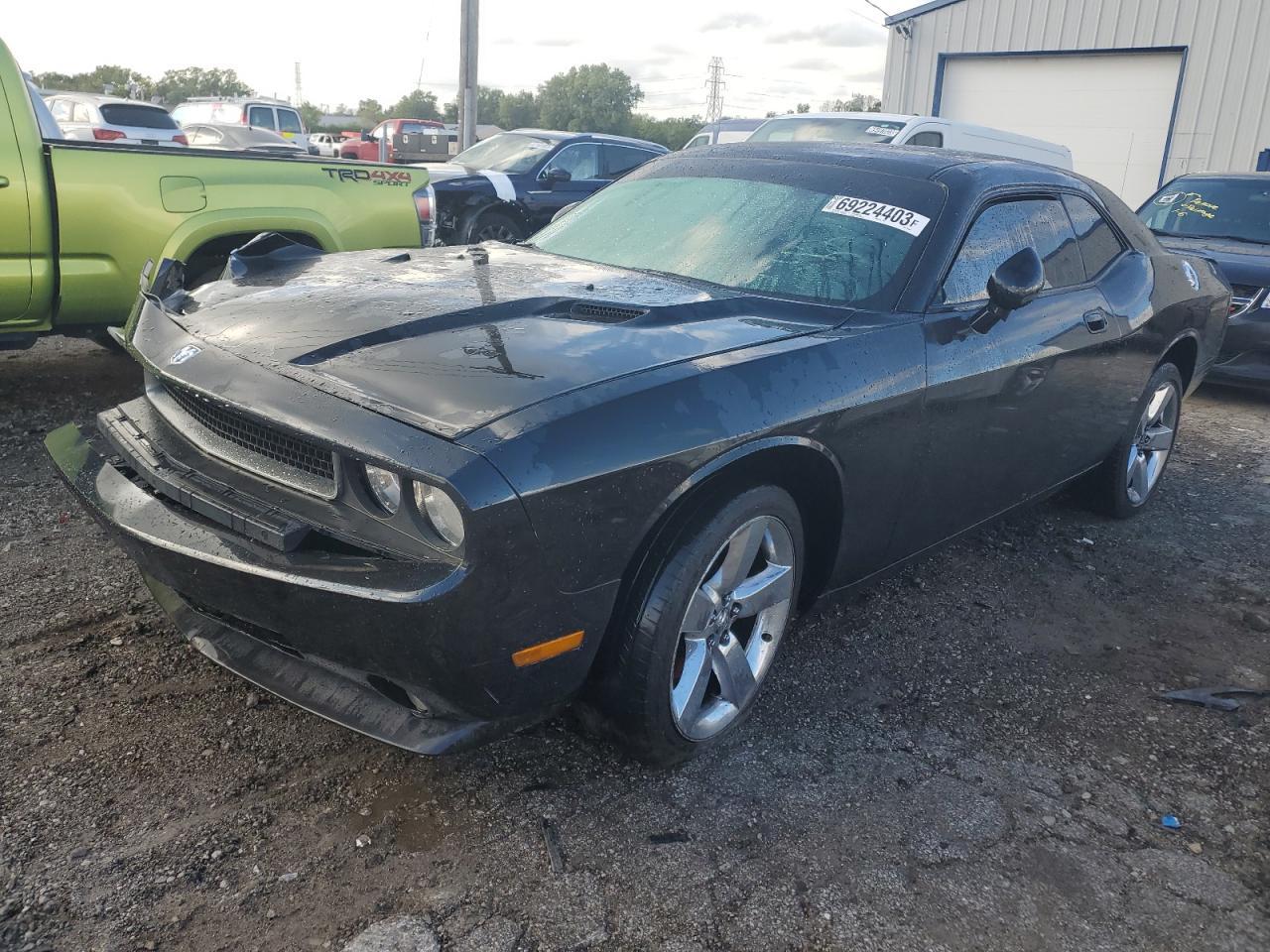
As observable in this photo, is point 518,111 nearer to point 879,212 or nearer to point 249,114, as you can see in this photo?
point 249,114

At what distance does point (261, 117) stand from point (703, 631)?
954 inches

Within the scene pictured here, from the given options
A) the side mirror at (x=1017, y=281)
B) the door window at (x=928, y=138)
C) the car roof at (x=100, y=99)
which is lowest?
the side mirror at (x=1017, y=281)

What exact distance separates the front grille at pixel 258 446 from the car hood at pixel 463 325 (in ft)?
0.47

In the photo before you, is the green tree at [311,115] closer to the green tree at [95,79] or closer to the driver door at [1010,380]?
the green tree at [95,79]

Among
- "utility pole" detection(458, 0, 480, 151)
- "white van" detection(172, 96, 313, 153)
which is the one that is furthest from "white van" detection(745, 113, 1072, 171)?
"white van" detection(172, 96, 313, 153)

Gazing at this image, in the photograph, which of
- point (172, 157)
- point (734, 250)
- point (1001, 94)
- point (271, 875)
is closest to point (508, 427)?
point (271, 875)

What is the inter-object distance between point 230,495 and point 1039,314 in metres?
2.72

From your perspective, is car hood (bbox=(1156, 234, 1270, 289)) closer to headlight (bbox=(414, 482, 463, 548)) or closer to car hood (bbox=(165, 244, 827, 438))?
car hood (bbox=(165, 244, 827, 438))

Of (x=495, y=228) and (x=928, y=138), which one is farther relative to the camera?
(x=928, y=138)

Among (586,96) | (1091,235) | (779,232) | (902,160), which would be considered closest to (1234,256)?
(1091,235)

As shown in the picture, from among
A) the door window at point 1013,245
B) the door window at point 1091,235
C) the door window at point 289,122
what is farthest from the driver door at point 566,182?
the door window at point 289,122

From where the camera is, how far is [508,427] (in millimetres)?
2137

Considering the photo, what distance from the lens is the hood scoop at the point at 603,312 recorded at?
9.29ft

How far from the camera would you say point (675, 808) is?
8.42 ft
